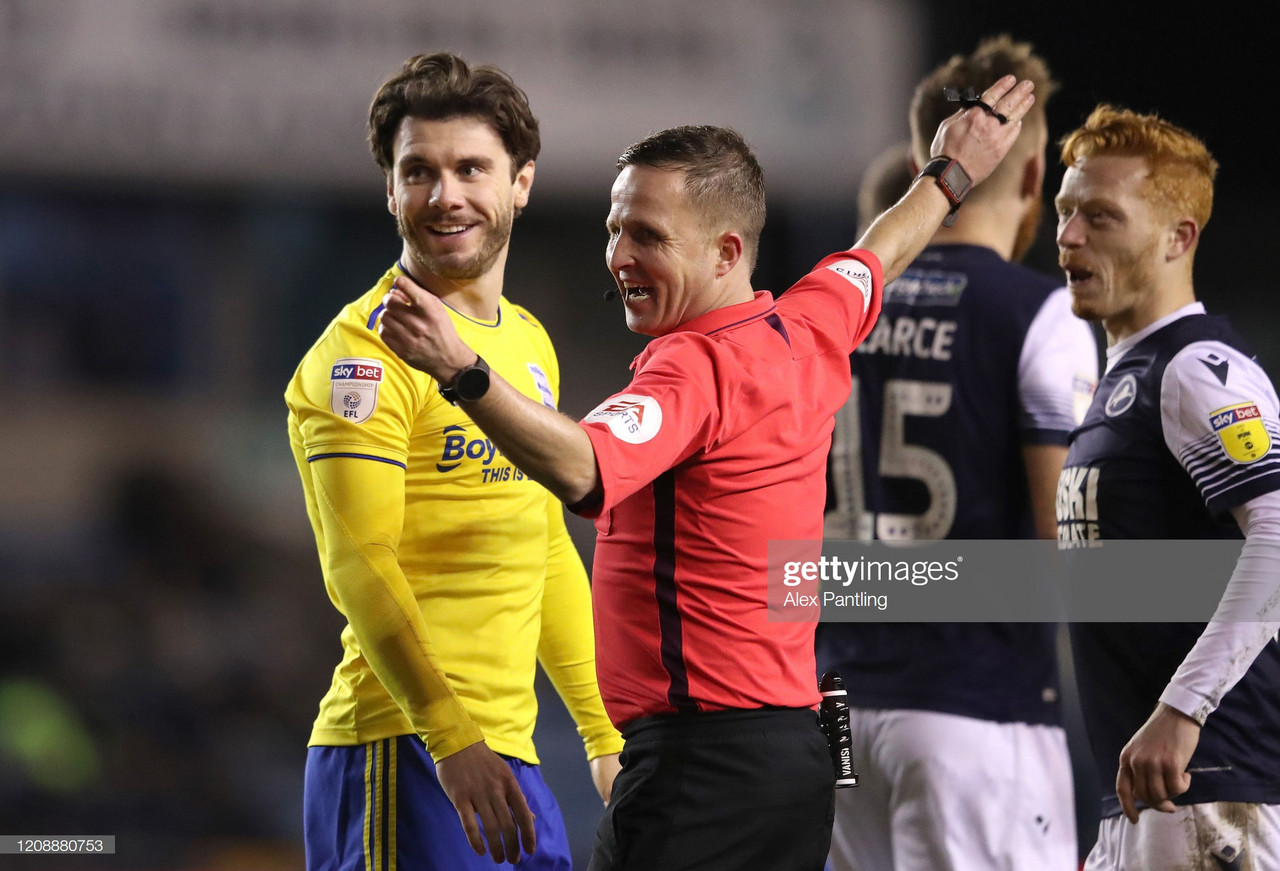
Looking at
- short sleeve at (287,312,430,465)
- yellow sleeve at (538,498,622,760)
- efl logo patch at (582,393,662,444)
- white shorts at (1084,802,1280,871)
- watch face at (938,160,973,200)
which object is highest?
watch face at (938,160,973,200)

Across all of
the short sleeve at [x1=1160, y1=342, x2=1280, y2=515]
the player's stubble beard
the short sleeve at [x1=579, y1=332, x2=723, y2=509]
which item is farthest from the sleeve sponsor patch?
the short sleeve at [x1=1160, y1=342, x2=1280, y2=515]

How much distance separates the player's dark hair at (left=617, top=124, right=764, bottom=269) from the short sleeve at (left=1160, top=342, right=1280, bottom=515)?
0.93 meters

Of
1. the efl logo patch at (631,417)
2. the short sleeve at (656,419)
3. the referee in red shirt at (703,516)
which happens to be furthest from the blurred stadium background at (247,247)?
the efl logo patch at (631,417)

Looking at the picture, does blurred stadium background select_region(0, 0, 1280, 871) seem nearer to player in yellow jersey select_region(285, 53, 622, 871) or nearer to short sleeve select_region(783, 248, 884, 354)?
player in yellow jersey select_region(285, 53, 622, 871)

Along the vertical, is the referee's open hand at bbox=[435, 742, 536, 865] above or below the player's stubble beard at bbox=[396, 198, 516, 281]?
below

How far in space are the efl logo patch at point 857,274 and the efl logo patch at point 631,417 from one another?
755 millimetres

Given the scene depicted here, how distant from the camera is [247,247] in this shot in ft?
36.0

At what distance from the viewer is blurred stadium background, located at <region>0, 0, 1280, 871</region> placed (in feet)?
28.6

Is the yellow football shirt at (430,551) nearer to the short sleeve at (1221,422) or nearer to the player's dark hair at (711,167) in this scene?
the player's dark hair at (711,167)

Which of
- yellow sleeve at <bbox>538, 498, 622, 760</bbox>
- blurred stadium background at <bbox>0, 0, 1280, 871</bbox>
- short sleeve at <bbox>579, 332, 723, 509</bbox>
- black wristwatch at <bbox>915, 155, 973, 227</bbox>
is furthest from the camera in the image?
blurred stadium background at <bbox>0, 0, 1280, 871</bbox>

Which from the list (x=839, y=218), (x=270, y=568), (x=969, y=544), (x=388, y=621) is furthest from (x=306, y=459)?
(x=839, y=218)

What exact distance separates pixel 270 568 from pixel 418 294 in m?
8.51

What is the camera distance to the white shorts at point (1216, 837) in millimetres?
2502

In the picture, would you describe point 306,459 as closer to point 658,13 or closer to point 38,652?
point 38,652
